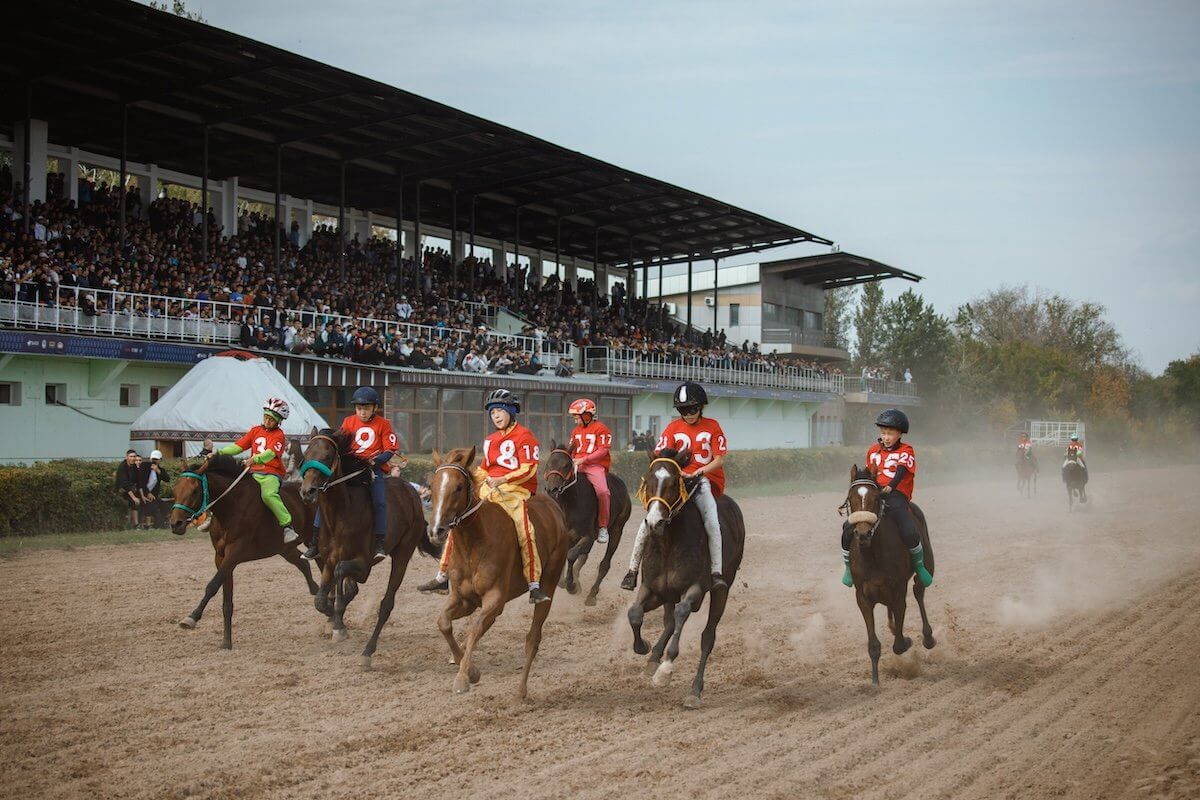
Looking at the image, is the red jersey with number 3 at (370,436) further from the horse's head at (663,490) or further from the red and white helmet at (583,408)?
the horse's head at (663,490)

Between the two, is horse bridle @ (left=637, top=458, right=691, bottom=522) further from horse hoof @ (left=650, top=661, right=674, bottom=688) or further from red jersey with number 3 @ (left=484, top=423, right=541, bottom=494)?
horse hoof @ (left=650, top=661, right=674, bottom=688)

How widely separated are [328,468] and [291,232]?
1150 inches

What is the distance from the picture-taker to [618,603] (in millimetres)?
13898

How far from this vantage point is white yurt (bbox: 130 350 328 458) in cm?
2223

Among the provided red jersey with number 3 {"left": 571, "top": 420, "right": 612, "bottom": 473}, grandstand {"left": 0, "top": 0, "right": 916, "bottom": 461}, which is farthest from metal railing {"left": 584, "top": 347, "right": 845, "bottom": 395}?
red jersey with number 3 {"left": 571, "top": 420, "right": 612, "bottom": 473}

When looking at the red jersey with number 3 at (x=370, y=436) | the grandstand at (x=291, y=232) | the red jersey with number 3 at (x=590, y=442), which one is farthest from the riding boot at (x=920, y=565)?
the grandstand at (x=291, y=232)

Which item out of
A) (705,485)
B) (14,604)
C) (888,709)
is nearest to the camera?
(888,709)

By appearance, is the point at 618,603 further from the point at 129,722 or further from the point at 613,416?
the point at 613,416

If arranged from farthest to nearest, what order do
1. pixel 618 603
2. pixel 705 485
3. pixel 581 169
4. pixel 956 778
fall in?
1. pixel 581 169
2. pixel 618 603
3. pixel 705 485
4. pixel 956 778

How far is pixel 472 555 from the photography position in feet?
28.2

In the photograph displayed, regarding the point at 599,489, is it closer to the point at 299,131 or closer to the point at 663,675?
the point at 663,675

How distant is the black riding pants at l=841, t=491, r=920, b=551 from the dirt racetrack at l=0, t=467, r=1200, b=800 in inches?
52.3

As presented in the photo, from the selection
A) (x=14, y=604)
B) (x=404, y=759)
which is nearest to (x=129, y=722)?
(x=404, y=759)

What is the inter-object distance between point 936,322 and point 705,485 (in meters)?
67.4
